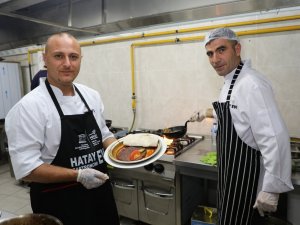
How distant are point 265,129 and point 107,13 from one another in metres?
1.95

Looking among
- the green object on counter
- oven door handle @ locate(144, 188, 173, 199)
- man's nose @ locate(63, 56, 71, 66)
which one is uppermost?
man's nose @ locate(63, 56, 71, 66)

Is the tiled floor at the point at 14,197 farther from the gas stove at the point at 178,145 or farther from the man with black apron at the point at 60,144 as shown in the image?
the man with black apron at the point at 60,144

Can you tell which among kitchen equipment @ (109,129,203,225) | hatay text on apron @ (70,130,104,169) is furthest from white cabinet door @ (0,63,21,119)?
hatay text on apron @ (70,130,104,169)

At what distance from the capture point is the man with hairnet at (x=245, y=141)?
3.83 feet

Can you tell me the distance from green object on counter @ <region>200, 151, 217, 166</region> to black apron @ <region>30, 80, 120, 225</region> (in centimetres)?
71

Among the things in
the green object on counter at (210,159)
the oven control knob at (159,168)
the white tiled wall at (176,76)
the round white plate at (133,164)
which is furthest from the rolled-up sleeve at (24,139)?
the white tiled wall at (176,76)

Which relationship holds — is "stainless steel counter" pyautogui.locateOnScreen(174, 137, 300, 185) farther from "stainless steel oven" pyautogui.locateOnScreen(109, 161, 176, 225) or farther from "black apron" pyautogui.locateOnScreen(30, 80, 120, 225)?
"black apron" pyautogui.locateOnScreen(30, 80, 120, 225)

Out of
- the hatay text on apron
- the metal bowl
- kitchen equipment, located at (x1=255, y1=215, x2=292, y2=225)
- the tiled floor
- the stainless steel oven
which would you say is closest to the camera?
the metal bowl

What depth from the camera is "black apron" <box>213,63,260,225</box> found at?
1.28 m

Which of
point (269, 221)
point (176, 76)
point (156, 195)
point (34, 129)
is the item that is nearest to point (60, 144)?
point (34, 129)

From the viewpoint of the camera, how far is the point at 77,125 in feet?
3.84

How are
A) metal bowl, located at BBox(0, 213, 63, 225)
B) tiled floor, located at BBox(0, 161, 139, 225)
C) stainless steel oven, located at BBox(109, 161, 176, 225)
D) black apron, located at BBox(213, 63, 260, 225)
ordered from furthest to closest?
tiled floor, located at BBox(0, 161, 139, 225) < stainless steel oven, located at BBox(109, 161, 176, 225) < black apron, located at BBox(213, 63, 260, 225) < metal bowl, located at BBox(0, 213, 63, 225)

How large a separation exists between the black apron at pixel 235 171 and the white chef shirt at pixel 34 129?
0.80m

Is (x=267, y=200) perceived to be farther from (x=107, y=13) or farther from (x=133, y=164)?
(x=107, y=13)
